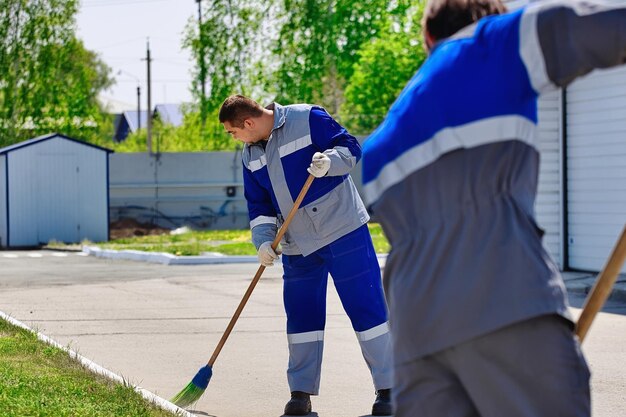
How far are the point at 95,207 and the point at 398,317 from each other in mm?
27124

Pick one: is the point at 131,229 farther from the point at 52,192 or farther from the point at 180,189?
the point at 52,192

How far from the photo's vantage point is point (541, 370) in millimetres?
2707

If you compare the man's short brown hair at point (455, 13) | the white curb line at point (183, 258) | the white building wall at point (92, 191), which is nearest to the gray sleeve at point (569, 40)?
the man's short brown hair at point (455, 13)

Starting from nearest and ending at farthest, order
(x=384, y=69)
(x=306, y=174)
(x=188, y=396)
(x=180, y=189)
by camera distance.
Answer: (x=306, y=174) < (x=188, y=396) < (x=180, y=189) < (x=384, y=69)

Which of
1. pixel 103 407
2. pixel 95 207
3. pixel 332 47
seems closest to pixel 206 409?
pixel 103 407

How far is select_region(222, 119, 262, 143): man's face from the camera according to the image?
240 inches

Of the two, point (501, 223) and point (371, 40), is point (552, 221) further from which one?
point (371, 40)

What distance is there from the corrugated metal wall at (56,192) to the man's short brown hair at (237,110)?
23181 millimetres

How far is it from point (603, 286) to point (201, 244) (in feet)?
67.9

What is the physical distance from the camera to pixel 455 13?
9.77 feet

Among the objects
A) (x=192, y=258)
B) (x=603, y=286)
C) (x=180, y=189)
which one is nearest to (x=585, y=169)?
(x=192, y=258)

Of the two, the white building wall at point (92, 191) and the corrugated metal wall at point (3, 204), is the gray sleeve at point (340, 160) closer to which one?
the corrugated metal wall at point (3, 204)

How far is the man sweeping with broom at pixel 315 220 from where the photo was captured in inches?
243

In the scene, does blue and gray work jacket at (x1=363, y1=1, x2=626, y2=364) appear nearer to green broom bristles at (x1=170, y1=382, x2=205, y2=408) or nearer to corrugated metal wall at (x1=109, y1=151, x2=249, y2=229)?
green broom bristles at (x1=170, y1=382, x2=205, y2=408)
